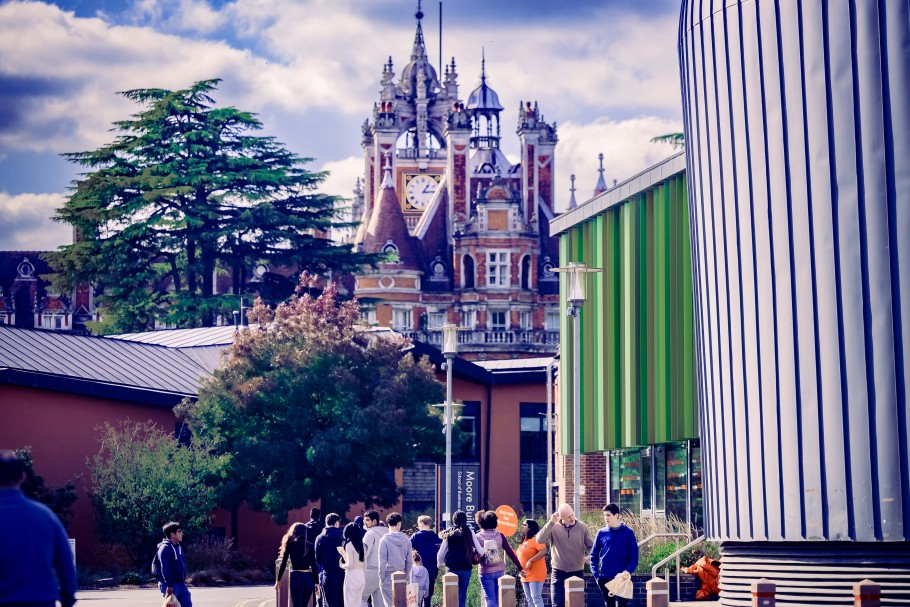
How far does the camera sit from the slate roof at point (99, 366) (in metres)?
41.8

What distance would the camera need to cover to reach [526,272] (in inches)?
3976

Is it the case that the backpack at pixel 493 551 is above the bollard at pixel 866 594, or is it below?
above

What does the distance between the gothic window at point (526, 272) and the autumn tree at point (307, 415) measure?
57.2 meters

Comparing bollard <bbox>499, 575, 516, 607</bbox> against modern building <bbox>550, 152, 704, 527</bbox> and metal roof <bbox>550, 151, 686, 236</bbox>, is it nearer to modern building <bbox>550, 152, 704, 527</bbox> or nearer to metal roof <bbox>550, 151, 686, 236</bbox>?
modern building <bbox>550, 152, 704, 527</bbox>

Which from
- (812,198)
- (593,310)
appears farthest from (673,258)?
(812,198)

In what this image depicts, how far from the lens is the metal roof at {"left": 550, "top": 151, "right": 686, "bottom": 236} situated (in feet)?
92.3

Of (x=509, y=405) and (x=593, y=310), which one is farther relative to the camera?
(x=509, y=405)

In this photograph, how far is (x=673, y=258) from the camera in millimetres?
28344

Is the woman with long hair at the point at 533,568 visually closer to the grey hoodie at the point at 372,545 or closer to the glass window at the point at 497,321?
the grey hoodie at the point at 372,545

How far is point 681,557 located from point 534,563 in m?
6.75

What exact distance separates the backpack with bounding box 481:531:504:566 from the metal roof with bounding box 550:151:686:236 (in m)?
9.20

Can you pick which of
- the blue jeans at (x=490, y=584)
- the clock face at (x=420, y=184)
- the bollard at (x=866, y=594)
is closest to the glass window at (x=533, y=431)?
the blue jeans at (x=490, y=584)

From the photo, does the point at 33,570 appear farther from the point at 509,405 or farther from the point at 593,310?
the point at 509,405

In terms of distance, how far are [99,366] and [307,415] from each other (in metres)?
7.19
